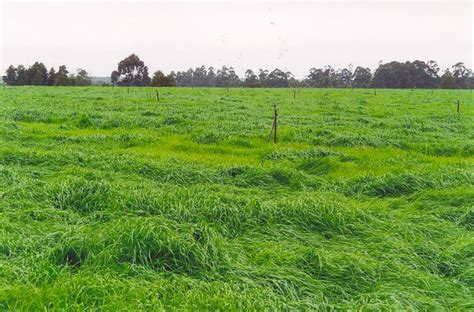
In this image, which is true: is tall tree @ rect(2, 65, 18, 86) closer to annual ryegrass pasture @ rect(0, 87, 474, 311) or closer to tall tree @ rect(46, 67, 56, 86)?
tall tree @ rect(46, 67, 56, 86)

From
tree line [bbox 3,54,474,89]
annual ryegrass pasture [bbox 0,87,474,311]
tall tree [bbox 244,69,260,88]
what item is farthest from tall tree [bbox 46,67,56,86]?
annual ryegrass pasture [bbox 0,87,474,311]

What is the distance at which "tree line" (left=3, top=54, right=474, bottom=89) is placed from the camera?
A: 7269cm

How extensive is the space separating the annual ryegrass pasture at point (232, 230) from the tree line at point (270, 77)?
65.8 metres

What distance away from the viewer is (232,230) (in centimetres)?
548

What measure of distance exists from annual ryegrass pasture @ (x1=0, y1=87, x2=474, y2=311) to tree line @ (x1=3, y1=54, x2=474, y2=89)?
65.8 meters

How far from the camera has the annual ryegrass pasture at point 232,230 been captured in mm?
3857

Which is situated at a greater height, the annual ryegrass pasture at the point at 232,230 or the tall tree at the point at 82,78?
the tall tree at the point at 82,78

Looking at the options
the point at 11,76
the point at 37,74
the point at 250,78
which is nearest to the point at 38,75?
the point at 37,74

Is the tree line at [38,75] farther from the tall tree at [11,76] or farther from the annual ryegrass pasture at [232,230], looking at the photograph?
the annual ryegrass pasture at [232,230]

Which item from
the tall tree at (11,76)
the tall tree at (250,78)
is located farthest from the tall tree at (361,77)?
the tall tree at (11,76)

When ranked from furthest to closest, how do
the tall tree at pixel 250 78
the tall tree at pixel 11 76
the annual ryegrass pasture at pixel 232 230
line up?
the tall tree at pixel 250 78
the tall tree at pixel 11 76
the annual ryegrass pasture at pixel 232 230

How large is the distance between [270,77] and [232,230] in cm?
9897

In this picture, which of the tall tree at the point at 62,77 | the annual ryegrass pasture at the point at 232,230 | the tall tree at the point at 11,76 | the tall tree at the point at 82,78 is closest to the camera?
the annual ryegrass pasture at the point at 232,230

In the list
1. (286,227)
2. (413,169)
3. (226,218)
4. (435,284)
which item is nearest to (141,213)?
(226,218)
